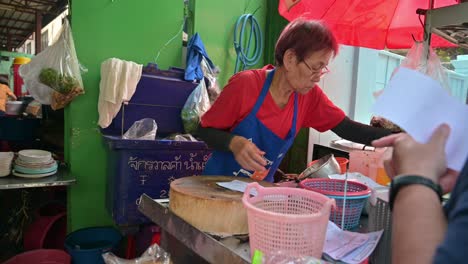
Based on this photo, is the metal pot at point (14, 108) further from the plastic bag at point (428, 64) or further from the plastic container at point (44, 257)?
the plastic bag at point (428, 64)

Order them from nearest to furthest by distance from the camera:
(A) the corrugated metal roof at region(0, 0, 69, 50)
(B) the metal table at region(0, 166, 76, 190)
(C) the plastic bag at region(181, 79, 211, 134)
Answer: (B) the metal table at region(0, 166, 76, 190), (C) the plastic bag at region(181, 79, 211, 134), (A) the corrugated metal roof at region(0, 0, 69, 50)

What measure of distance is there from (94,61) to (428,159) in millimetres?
2545

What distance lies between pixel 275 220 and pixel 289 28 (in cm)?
107

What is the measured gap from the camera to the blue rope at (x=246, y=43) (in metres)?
3.24

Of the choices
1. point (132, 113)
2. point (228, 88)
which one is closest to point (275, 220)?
point (228, 88)

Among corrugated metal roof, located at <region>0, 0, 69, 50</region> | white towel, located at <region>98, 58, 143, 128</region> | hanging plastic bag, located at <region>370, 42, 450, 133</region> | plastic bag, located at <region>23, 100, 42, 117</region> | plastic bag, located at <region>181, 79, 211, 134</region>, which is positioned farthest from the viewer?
corrugated metal roof, located at <region>0, 0, 69, 50</region>

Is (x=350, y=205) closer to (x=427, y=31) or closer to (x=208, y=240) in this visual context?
(x=208, y=240)

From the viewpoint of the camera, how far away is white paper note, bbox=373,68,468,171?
0.61 metres

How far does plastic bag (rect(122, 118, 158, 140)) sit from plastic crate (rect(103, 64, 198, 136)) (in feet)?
0.21

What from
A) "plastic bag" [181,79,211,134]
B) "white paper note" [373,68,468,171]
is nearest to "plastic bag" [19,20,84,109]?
"plastic bag" [181,79,211,134]

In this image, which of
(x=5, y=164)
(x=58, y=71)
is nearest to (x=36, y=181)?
(x=5, y=164)

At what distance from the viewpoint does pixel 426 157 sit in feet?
1.96

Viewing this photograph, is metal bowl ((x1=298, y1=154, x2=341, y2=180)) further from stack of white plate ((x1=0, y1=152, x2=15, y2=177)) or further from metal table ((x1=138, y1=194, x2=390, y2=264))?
stack of white plate ((x1=0, y1=152, x2=15, y2=177))

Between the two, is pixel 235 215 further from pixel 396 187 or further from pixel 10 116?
pixel 10 116
